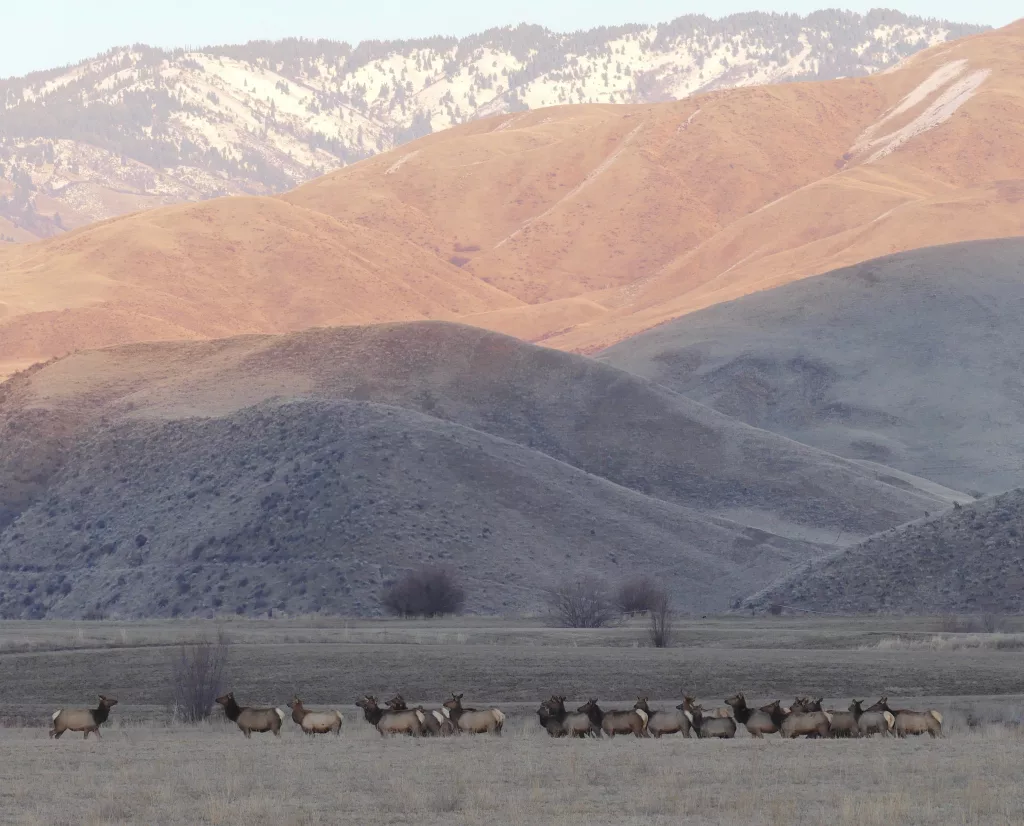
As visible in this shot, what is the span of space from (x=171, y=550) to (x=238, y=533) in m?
3.30

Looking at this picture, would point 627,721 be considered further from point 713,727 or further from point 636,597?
point 636,597

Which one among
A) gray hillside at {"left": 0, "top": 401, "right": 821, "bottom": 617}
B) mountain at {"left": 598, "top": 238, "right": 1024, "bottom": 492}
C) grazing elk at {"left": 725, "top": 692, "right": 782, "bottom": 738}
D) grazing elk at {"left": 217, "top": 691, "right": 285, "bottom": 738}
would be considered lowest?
grazing elk at {"left": 217, "top": 691, "right": 285, "bottom": 738}

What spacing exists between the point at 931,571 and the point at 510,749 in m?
44.1

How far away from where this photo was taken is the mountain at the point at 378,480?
Result: 77.8 meters

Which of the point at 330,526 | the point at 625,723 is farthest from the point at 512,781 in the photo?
the point at 330,526

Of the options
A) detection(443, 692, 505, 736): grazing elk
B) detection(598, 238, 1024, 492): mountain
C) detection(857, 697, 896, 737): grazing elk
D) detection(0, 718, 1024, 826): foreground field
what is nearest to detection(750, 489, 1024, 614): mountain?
detection(857, 697, 896, 737): grazing elk

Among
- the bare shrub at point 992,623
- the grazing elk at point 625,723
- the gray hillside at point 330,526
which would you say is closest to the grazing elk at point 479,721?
the grazing elk at point 625,723

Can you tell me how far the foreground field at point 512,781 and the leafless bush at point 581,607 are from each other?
111 ft

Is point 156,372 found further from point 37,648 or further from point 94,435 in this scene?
point 37,648

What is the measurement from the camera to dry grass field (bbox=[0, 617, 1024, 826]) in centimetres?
1764

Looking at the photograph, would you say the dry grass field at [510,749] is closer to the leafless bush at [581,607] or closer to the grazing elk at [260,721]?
the grazing elk at [260,721]

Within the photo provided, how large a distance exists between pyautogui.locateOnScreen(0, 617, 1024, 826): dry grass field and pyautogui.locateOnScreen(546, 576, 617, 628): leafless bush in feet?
42.7

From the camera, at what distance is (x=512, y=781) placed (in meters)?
19.8

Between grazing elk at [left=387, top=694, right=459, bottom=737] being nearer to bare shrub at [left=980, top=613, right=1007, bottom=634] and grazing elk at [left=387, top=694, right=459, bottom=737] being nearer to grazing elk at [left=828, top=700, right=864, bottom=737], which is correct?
grazing elk at [left=828, top=700, right=864, bottom=737]
